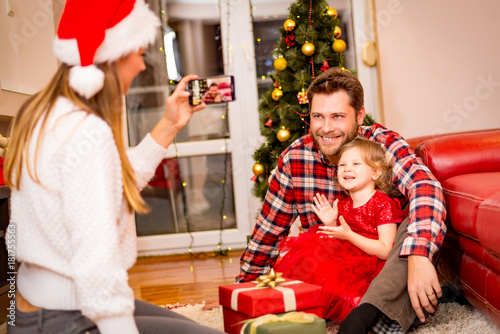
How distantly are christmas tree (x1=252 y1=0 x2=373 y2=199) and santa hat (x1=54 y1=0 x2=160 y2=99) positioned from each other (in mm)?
2235

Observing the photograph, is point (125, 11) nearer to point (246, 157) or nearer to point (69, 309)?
point (69, 309)

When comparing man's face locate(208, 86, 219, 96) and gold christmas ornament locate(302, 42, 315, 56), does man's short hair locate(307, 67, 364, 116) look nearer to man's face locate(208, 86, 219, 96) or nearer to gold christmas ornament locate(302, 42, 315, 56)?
man's face locate(208, 86, 219, 96)

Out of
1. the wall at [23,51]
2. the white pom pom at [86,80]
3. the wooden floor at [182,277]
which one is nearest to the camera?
the white pom pom at [86,80]

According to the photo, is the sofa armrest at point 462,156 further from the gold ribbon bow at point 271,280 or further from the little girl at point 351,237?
the gold ribbon bow at point 271,280

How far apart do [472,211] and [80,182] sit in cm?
134

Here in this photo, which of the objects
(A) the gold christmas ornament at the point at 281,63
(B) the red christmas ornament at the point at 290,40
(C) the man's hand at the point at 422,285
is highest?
(B) the red christmas ornament at the point at 290,40

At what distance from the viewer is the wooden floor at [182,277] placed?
2.78 meters

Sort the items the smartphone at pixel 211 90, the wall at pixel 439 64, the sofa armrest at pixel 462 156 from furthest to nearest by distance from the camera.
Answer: the wall at pixel 439 64, the sofa armrest at pixel 462 156, the smartphone at pixel 211 90

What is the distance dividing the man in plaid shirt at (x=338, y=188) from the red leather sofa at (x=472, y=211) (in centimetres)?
12

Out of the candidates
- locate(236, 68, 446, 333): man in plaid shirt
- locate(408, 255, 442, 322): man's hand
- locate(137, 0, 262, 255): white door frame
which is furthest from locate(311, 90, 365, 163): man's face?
locate(137, 0, 262, 255): white door frame

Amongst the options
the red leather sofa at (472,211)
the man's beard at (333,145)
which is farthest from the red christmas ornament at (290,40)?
the man's beard at (333,145)

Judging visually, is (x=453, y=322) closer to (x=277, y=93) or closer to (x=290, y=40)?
(x=277, y=93)

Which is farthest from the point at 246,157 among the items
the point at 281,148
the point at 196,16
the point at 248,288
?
the point at 248,288

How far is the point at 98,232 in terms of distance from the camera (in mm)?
818
